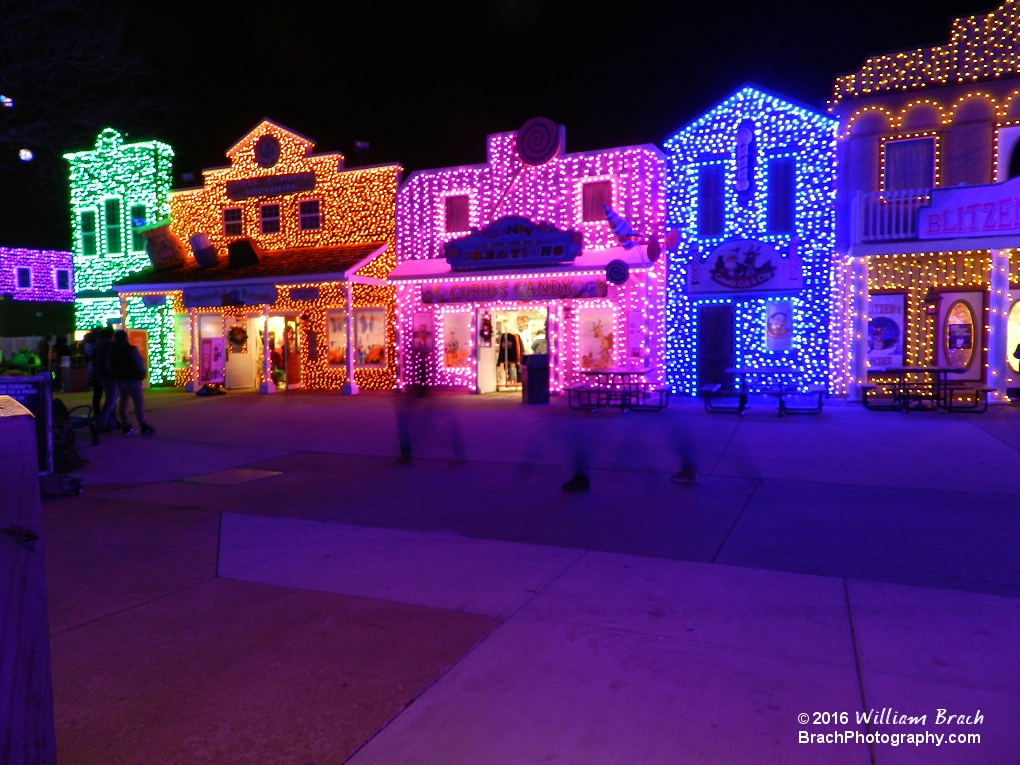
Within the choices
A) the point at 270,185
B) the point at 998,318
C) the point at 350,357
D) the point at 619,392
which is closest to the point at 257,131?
the point at 270,185

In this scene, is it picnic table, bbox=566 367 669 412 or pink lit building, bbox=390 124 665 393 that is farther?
pink lit building, bbox=390 124 665 393

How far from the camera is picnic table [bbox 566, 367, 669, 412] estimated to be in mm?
15289

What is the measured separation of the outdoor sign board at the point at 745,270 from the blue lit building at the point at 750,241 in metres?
0.02

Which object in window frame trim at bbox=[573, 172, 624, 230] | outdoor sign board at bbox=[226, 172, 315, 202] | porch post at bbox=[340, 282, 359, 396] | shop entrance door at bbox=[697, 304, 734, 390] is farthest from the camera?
outdoor sign board at bbox=[226, 172, 315, 202]

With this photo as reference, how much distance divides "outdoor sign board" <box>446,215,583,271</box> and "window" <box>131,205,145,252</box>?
11579 mm

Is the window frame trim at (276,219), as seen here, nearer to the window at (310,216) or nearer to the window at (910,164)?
the window at (310,216)

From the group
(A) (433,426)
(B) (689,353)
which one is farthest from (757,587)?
(B) (689,353)

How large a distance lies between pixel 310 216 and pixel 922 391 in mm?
16638

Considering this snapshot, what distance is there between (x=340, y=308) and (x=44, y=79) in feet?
36.7

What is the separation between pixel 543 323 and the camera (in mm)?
19781

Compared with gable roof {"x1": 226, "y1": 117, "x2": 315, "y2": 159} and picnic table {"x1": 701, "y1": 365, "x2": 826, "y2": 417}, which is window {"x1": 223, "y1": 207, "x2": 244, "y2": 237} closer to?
gable roof {"x1": 226, "y1": 117, "x2": 315, "y2": 159}

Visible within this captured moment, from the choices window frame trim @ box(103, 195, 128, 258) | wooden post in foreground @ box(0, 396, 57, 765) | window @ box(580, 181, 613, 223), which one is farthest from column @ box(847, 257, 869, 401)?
window frame trim @ box(103, 195, 128, 258)

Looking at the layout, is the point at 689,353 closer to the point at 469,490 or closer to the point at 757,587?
Result: the point at 469,490

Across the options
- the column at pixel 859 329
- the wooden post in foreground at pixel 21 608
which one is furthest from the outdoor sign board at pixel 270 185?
the wooden post in foreground at pixel 21 608
